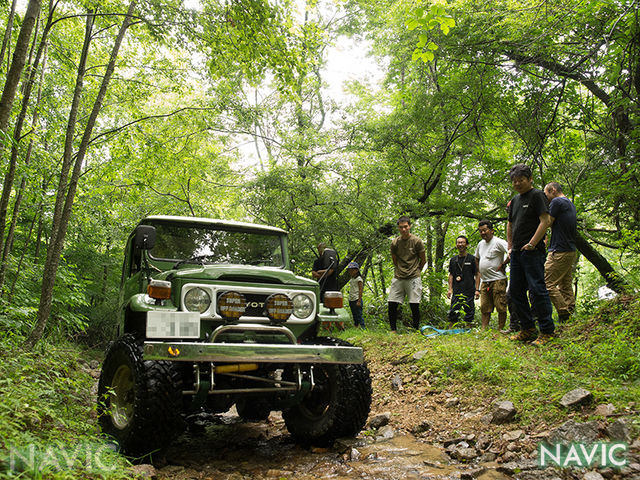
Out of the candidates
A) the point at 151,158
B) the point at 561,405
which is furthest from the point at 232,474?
the point at 151,158

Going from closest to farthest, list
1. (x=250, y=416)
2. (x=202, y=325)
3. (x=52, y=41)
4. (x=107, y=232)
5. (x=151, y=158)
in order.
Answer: (x=202, y=325)
(x=250, y=416)
(x=52, y=41)
(x=151, y=158)
(x=107, y=232)

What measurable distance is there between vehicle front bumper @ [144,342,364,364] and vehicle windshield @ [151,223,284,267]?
1.57 m

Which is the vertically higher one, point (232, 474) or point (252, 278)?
point (252, 278)

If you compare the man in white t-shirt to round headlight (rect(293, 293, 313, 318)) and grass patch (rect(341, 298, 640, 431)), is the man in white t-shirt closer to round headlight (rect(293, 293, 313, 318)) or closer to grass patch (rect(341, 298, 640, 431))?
grass patch (rect(341, 298, 640, 431))

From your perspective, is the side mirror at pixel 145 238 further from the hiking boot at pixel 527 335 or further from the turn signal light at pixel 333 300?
the hiking boot at pixel 527 335

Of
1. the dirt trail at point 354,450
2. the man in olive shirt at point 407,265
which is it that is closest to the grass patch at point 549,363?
the dirt trail at point 354,450

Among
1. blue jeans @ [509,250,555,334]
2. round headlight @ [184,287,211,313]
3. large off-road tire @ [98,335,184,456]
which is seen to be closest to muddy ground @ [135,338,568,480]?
large off-road tire @ [98,335,184,456]

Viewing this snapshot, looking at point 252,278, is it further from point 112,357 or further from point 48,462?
point 48,462

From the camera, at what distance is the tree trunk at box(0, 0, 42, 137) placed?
407cm

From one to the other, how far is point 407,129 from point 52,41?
783 centimetres

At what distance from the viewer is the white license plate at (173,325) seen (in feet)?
9.50

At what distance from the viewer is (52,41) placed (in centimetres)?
872

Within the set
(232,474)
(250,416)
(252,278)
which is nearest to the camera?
(232,474)

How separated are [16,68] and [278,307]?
3.47m
